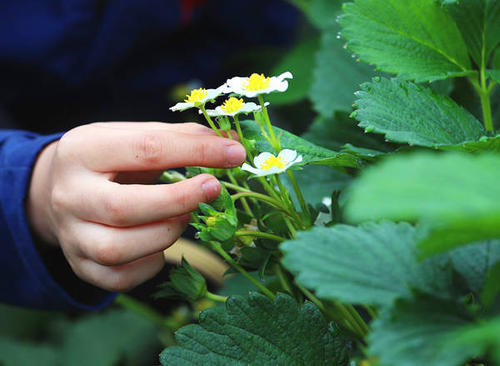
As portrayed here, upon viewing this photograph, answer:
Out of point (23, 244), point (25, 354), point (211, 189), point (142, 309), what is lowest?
point (25, 354)

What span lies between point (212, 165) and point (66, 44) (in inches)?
34.2

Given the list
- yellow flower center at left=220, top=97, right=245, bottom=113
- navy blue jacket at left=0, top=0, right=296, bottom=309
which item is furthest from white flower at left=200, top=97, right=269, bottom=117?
navy blue jacket at left=0, top=0, right=296, bottom=309

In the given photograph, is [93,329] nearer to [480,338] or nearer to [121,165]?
[121,165]

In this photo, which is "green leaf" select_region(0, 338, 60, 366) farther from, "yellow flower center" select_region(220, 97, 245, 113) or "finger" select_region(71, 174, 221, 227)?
"yellow flower center" select_region(220, 97, 245, 113)

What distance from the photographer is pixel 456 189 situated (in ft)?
0.57

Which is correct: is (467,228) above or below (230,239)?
above

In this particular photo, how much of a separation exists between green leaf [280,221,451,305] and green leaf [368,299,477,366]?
1 cm

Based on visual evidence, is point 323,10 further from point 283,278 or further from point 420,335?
point 420,335

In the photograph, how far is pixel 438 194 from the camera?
6.8 inches

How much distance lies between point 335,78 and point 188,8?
26.8 inches

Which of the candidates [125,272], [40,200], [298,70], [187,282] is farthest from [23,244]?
[298,70]

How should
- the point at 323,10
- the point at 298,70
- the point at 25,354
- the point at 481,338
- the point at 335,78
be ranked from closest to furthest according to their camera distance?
the point at 481,338
the point at 335,78
the point at 323,10
the point at 298,70
the point at 25,354

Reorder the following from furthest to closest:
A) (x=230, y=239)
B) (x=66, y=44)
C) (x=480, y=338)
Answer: (x=66, y=44), (x=230, y=239), (x=480, y=338)

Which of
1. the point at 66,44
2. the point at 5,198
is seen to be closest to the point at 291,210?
the point at 5,198
